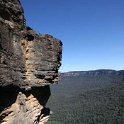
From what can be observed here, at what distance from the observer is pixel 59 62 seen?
66.2 ft

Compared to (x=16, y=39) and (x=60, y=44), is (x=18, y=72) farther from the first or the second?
(x=60, y=44)

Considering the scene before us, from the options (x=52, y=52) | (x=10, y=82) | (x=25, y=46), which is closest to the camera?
(x=10, y=82)

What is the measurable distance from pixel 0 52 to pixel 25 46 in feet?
11.4

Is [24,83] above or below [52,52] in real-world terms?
below

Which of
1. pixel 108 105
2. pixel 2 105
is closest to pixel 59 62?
pixel 2 105

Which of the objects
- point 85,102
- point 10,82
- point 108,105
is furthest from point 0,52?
point 85,102

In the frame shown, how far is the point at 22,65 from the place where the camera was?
16.1m

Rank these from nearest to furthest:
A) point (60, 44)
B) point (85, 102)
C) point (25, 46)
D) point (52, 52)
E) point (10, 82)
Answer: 1. point (10, 82)
2. point (25, 46)
3. point (52, 52)
4. point (60, 44)
5. point (85, 102)

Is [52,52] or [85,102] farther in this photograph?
[85,102]

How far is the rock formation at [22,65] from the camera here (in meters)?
14.5

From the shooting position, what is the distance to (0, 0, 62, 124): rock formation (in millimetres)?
14523

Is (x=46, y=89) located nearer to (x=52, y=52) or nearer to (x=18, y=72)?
(x=52, y=52)

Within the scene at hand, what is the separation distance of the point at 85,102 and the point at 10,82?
170 meters

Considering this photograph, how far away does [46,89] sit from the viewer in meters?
20.9
